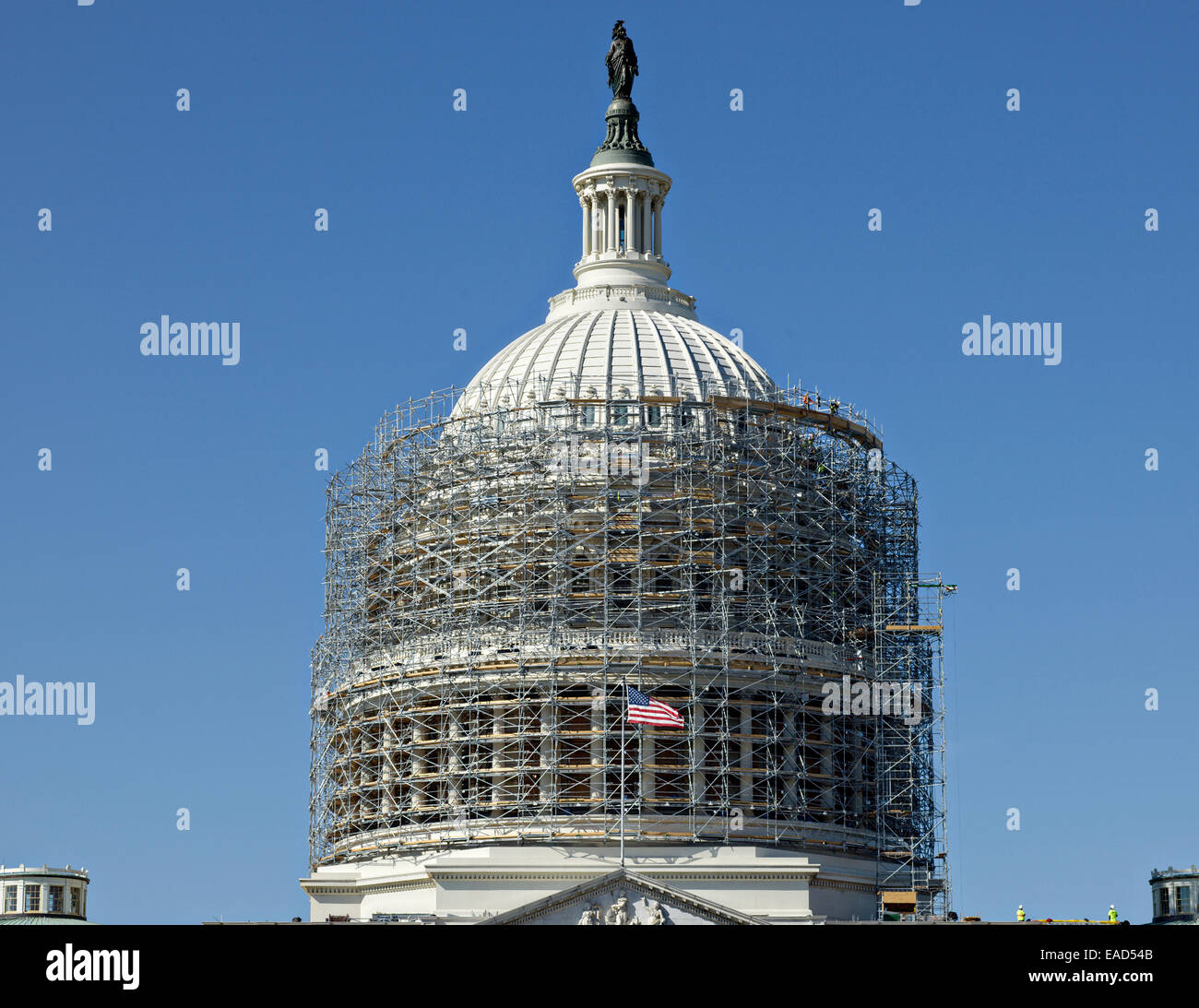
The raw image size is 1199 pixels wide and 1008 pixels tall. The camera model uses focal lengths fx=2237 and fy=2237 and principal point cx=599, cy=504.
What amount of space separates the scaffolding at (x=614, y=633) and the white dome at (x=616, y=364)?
1414 millimetres

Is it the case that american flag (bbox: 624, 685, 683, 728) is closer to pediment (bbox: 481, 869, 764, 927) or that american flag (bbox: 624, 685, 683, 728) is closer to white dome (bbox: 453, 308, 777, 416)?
pediment (bbox: 481, 869, 764, 927)

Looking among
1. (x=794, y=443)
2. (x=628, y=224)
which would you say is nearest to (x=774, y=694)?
(x=794, y=443)

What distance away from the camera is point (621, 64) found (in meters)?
136

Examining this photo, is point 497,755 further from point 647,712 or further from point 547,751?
point 647,712

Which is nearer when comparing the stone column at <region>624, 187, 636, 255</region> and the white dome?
the white dome

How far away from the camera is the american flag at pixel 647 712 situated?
322 ft

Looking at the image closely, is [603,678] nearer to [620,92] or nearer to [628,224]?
[628,224]

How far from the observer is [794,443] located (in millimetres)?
112688

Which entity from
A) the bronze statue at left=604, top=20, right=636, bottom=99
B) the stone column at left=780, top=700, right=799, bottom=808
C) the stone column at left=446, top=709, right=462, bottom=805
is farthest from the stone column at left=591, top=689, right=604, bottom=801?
the bronze statue at left=604, top=20, right=636, bottom=99

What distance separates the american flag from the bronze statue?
1948 inches

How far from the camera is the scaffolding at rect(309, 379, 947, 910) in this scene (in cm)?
10606

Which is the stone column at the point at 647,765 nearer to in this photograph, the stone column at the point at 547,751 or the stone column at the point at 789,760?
the stone column at the point at 547,751

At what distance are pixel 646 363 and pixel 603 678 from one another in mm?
21153

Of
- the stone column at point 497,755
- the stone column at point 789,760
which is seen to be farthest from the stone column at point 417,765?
the stone column at point 789,760
